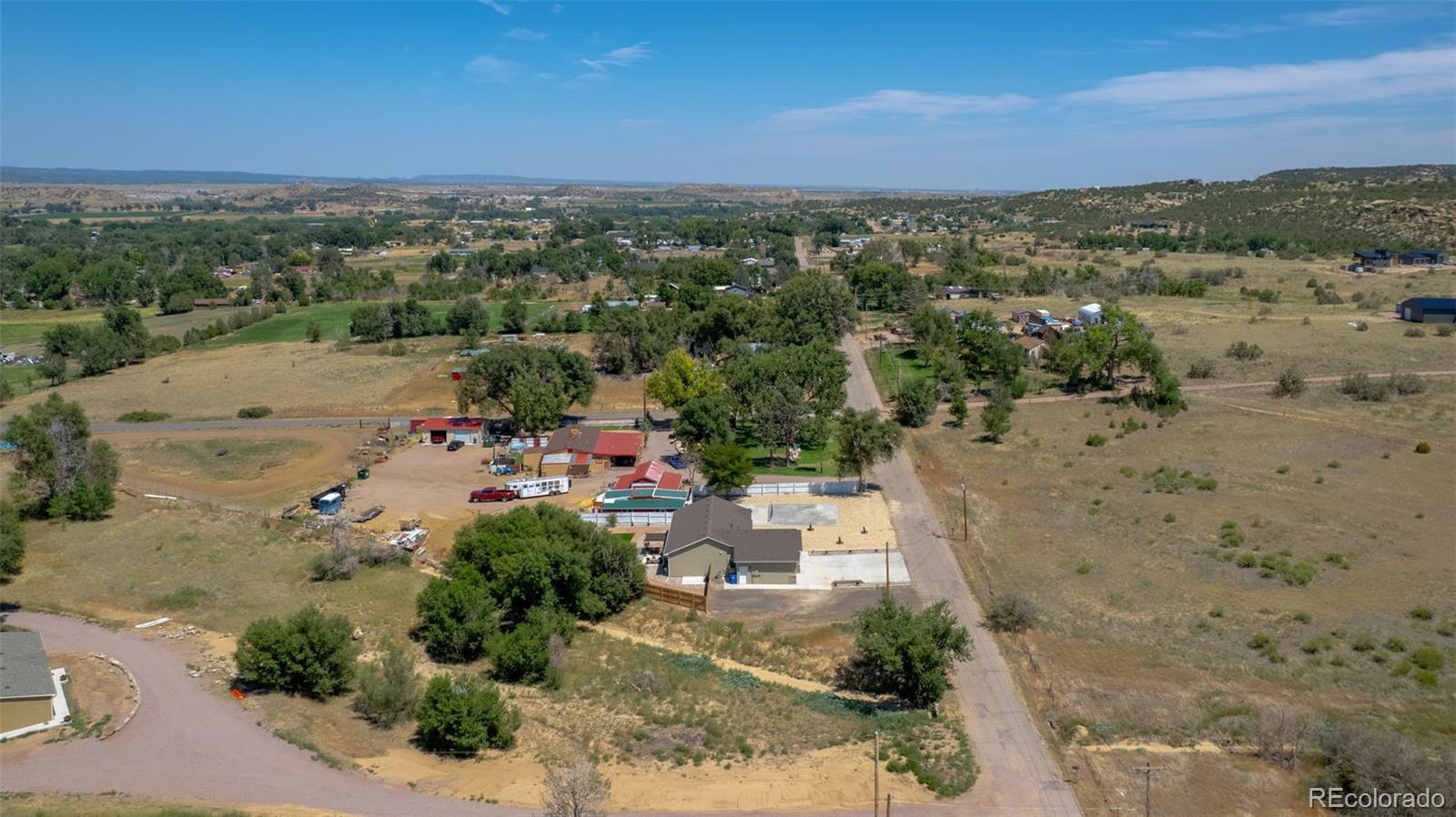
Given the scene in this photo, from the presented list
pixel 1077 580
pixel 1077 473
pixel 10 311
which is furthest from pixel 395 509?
pixel 10 311

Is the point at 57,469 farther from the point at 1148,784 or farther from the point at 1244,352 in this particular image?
the point at 1244,352

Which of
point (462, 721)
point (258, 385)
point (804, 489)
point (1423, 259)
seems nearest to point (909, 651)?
point (462, 721)

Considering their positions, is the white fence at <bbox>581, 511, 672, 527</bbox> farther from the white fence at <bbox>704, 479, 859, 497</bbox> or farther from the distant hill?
the distant hill

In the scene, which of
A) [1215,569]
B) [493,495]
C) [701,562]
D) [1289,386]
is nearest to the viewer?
[1215,569]

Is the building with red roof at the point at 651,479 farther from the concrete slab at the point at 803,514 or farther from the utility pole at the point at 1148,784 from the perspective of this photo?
the utility pole at the point at 1148,784

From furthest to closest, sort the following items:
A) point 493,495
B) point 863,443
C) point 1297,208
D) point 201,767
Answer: point 1297,208, point 493,495, point 863,443, point 201,767

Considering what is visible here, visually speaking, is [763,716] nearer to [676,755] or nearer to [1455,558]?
[676,755]
